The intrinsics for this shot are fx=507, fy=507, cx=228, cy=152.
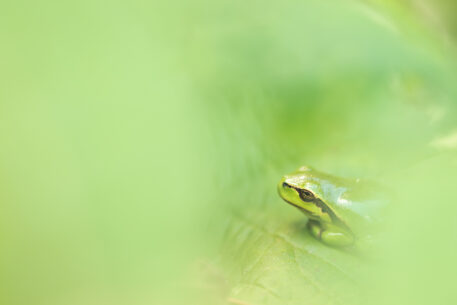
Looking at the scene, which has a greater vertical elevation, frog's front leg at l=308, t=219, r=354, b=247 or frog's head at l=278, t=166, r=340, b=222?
frog's head at l=278, t=166, r=340, b=222

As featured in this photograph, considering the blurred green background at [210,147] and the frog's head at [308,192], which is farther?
the frog's head at [308,192]

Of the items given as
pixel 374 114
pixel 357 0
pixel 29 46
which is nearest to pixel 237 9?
pixel 357 0

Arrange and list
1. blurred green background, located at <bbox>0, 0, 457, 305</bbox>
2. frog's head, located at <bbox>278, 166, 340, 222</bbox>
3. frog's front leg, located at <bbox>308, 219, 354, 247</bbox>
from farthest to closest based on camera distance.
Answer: frog's head, located at <bbox>278, 166, 340, 222</bbox>, frog's front leg, located at <bbox>308, 219, 354, 247</bbox>, blurred green background, located at <bbox>0, 0, 457, 305</bbox>

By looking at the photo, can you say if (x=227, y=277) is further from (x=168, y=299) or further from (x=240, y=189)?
(x=240, y=189)

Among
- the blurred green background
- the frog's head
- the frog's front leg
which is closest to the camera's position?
the blurred green background

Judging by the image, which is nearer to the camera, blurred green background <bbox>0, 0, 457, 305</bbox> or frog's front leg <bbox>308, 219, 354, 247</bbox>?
blurred green background <bbox>0, 0, 457, 305</bbox>

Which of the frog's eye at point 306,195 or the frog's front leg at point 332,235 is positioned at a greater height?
the frog's eye at point 306,195
